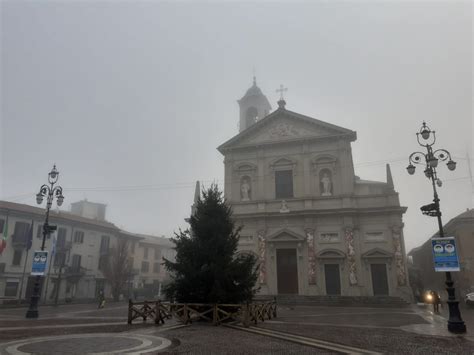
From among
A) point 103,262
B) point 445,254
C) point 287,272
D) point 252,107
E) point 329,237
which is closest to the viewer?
point 445,254

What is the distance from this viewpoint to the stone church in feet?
97.0

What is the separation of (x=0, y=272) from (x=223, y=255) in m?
29.3

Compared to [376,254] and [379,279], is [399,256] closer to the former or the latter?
[376,254]

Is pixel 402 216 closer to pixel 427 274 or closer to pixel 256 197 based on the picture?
pixel 256 197

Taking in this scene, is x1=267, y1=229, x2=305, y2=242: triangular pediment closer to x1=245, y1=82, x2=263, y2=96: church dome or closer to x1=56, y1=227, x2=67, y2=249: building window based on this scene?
x1=245, y1=82, x2=263, y2=96: church dome

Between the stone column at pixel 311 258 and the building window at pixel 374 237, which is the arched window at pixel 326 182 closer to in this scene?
the stone column at pixel 311 258

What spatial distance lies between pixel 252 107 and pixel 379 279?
27126 mm

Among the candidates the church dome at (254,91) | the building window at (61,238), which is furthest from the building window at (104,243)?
the church dome at (254,91)

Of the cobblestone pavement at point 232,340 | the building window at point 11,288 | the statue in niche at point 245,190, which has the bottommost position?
the cobblestone pavement at point 232,340

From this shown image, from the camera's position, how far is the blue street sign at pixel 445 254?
13758 mm

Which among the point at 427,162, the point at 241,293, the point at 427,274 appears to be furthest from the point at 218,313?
the point at 427,274

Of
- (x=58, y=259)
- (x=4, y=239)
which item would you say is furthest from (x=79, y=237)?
(x=4, y=239)

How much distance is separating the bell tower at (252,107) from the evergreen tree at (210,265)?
101ft

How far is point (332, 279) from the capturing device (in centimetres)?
3009
